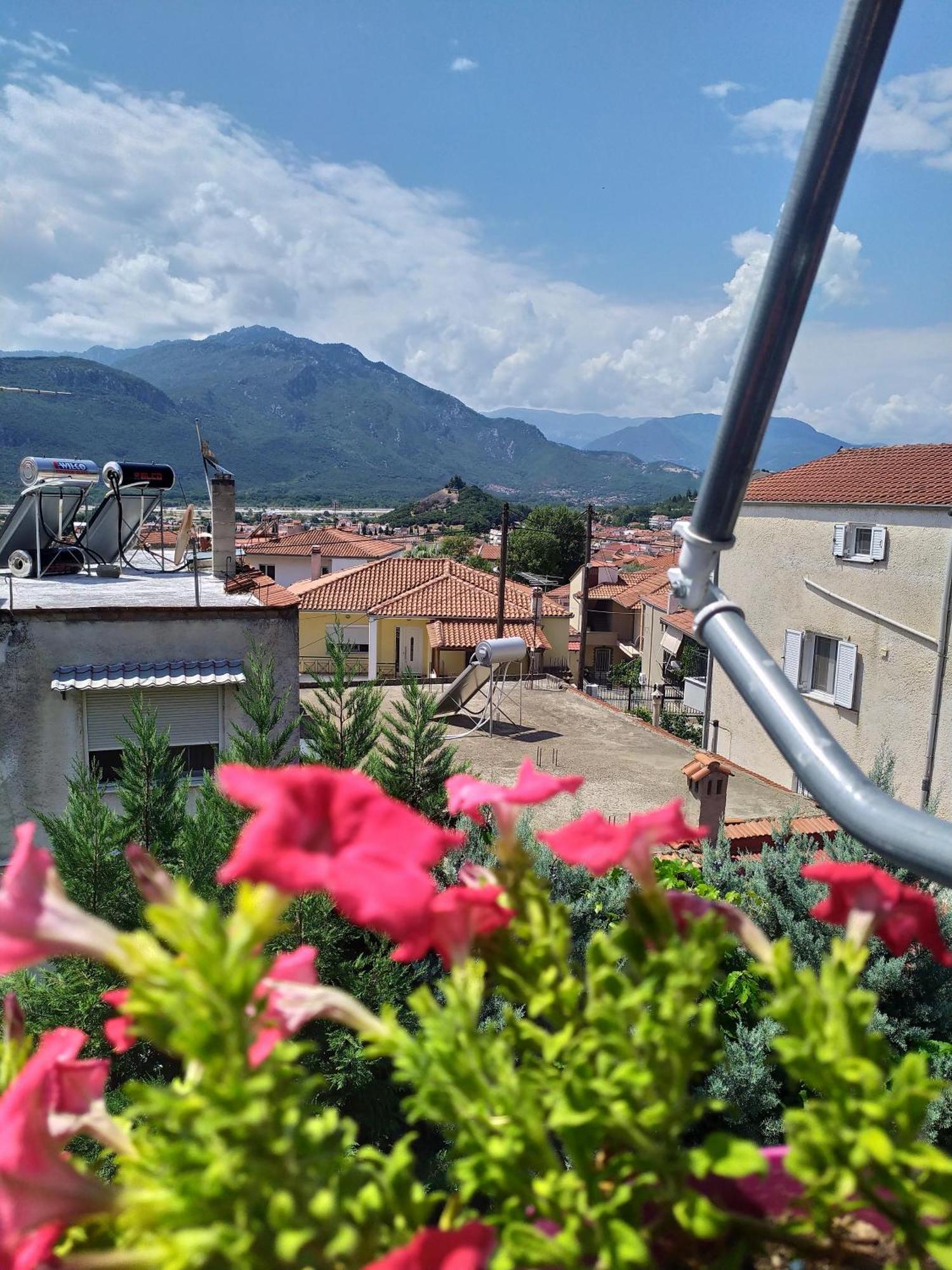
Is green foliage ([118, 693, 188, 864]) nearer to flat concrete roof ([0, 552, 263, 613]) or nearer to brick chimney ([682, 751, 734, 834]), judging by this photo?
flat concrete roof ([0, 552, 263, 613])

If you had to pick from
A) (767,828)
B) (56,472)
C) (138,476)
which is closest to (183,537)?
(138,476)

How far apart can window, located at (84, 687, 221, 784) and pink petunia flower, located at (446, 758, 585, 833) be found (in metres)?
8.48

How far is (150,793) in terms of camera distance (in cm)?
686

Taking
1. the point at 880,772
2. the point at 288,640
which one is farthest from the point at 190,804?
the point at 880,772

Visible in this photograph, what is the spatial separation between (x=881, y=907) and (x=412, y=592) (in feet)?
121

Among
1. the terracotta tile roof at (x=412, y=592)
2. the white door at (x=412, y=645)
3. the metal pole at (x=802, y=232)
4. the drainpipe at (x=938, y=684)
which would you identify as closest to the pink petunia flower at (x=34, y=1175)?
the metal pole at (x=802, y=232)

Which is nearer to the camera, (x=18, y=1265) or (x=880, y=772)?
(x=18, y=1265)

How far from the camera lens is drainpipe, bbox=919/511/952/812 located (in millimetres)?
16359

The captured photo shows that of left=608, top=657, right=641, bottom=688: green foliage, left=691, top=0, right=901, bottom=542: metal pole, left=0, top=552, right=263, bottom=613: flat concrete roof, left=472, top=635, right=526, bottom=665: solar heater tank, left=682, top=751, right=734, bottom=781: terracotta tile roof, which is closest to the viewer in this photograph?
left=691, top=0, right=901, bottom=542: metal pole

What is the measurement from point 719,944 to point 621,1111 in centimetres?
22

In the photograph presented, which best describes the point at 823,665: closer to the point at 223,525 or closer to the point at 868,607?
the point at 868,607

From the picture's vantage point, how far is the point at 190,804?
33.3ft

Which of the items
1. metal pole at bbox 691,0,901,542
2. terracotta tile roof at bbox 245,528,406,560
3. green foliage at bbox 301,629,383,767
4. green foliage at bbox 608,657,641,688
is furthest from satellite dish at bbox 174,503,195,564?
terracotta tile roof at bbox 245,528,406,560

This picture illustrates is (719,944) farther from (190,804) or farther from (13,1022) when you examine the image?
(190,804)
